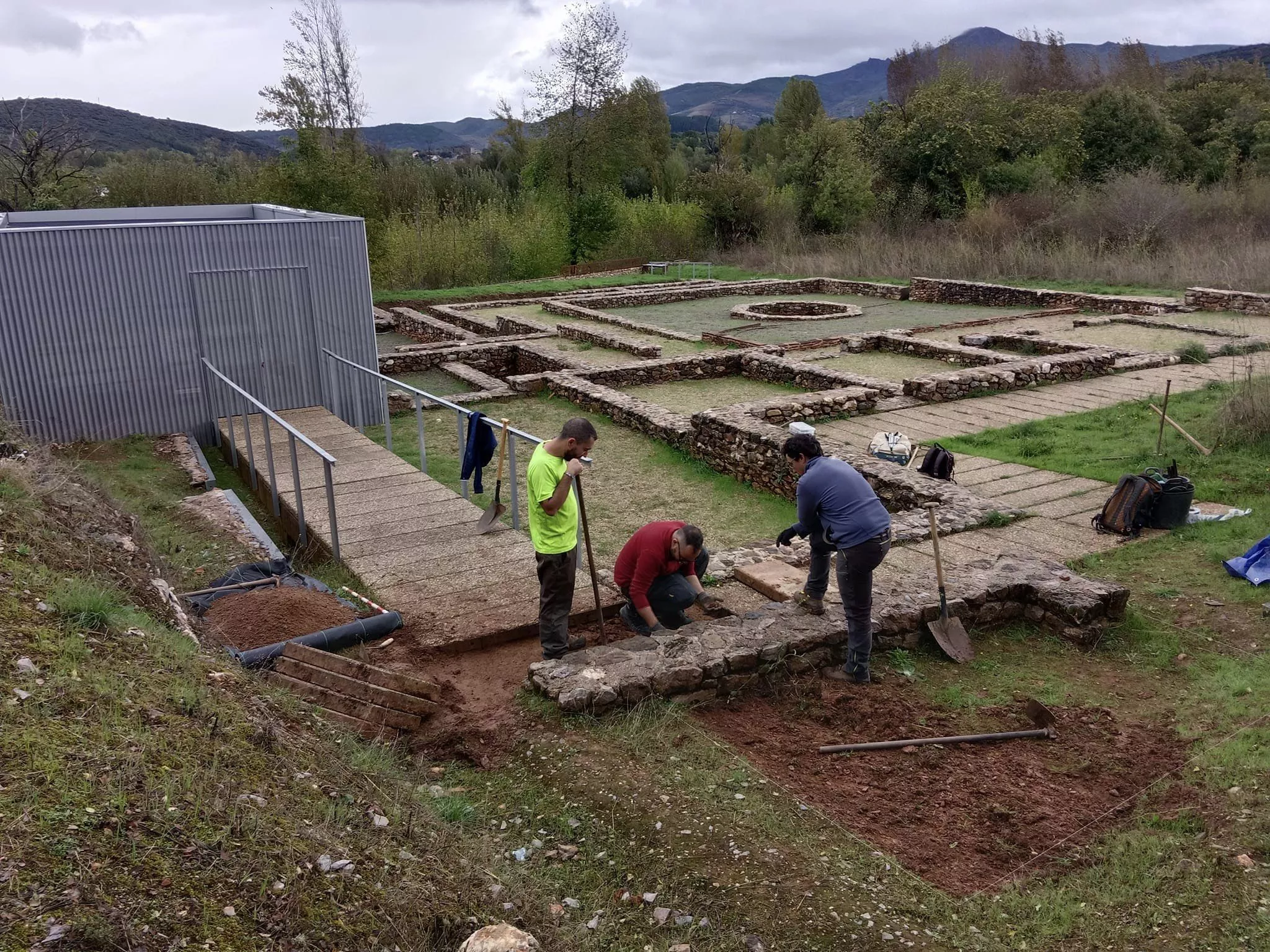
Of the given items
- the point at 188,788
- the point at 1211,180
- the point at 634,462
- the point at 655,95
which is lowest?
the point at 634,462

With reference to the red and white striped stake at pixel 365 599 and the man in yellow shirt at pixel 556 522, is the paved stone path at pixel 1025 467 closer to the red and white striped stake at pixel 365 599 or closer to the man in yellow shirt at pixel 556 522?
the man in yellow shirt at pixel 556 522

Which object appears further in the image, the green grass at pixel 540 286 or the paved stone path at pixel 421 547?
the green grass at pixel 540 286

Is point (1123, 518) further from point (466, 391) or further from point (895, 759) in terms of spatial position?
point (466, 391)

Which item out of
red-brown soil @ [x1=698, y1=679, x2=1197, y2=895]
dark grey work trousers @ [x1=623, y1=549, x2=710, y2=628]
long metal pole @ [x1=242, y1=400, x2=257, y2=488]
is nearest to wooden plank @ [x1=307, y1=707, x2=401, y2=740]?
red-brown soil @ [x1=698, y1=679, x2=1197, y2=895]

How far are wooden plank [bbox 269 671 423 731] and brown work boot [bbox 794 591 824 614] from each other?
2.47 metres

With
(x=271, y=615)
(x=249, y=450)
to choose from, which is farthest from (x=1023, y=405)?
(x=271, y=615)

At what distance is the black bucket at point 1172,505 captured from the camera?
8.18 metres

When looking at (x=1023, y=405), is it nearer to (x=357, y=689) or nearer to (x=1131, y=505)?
(x=1131, y=505)

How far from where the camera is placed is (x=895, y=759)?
197 inches

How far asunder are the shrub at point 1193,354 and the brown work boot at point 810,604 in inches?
505

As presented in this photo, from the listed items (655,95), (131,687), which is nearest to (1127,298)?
(131,687)

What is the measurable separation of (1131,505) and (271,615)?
674cm

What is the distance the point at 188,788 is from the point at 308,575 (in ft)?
13.6

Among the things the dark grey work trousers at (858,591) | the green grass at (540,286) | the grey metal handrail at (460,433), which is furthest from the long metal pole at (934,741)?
the green grass at (540,286)
